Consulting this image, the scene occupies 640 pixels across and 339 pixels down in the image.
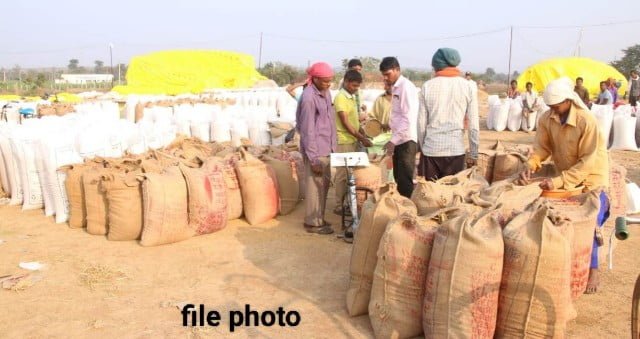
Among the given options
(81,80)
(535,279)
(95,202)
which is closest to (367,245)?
(535,279)

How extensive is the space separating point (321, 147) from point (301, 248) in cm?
88

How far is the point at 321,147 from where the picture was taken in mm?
4660

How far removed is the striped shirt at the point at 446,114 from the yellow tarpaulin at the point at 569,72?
63.9ft

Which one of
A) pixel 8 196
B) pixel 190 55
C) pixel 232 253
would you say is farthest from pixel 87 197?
pixel 190 55

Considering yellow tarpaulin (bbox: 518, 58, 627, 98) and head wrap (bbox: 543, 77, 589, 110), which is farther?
Result: yellow tarpaulin (bbox: 518, 58, 627, 98)

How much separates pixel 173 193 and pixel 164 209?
0.49ft

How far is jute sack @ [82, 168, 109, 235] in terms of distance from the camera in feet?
15.4

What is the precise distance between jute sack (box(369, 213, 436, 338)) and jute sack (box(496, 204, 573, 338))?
402 mm

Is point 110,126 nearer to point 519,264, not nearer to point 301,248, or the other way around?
point 301,248

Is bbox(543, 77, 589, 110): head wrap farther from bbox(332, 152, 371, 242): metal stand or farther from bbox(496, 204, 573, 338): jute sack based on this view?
bbox(332, 152, 371, 242): metal stand

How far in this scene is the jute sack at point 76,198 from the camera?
4902 millimetres

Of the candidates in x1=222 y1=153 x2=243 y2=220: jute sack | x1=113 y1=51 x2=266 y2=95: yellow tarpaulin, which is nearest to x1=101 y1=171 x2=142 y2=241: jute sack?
x1=222 y1=153 x2=243 y2=220: jute sack

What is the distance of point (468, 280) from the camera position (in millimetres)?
2570

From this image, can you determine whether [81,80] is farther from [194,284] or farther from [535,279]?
[535,279]
